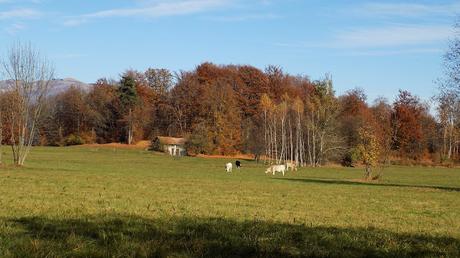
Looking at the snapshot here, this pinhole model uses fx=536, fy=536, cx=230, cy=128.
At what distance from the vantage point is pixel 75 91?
12688 centimetres

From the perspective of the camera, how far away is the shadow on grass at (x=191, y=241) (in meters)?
7.15

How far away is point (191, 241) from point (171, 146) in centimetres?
9629

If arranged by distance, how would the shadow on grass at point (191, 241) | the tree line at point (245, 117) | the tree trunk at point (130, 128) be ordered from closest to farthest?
the shadow on grass at point (191, 241)
the tree line at point (245, 117)
the tree trunk at point (130, 128)

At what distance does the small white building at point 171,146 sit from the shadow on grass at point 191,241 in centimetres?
8972

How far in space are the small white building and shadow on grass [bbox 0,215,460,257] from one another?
89.7 metres

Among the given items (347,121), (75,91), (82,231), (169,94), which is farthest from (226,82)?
(82,231)

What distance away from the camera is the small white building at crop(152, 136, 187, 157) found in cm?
10081

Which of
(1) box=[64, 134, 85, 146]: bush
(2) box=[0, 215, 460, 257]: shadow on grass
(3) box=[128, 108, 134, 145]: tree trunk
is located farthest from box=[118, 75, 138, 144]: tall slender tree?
(2) box=[0, 215, 460, 257]: shadow on grass

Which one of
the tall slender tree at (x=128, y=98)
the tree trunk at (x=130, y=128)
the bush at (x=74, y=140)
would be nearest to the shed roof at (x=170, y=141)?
the tree trunk at (x=130, y=128)

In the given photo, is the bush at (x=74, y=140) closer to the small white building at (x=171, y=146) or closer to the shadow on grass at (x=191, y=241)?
the small white building at (x=171, y=146)

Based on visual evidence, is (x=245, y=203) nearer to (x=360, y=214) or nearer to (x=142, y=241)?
(x=360, y=214)

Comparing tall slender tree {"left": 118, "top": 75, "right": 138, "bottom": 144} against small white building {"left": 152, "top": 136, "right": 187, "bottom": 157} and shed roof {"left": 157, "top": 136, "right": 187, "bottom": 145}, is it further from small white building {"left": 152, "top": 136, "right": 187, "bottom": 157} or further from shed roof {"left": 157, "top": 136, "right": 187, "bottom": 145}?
shed roof {"left": 157, "top": 136, "right": 187, "bottom": 145}

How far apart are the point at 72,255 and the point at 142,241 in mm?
1332

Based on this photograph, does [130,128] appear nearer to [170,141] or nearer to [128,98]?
[128,98]
